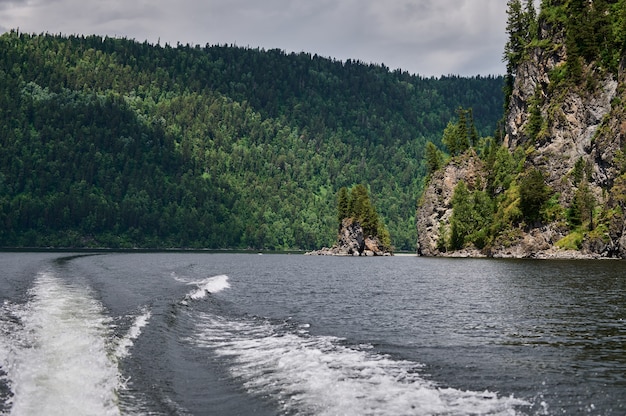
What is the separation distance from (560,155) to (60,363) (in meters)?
149

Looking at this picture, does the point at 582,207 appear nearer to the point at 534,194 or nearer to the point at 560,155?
the point at 534,194

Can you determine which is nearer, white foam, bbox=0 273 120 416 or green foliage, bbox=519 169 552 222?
white foam, bbox=0 273 120 416

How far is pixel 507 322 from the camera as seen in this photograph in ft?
139

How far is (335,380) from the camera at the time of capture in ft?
83.5

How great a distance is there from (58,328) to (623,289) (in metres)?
54.3

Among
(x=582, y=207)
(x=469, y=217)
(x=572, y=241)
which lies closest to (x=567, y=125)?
(x=582, y=207)

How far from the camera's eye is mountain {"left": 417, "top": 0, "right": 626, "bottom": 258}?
137 m

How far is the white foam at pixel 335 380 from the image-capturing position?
70.6ft

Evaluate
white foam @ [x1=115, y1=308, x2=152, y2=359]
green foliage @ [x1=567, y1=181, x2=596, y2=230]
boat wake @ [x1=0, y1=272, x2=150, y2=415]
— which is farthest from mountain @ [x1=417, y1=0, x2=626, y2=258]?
boat wake @ [x1=0, y1=272, x2=150, y2=415]

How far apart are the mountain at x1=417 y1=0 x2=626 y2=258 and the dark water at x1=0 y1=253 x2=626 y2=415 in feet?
292

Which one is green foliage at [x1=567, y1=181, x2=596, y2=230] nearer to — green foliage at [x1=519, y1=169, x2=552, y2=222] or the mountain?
the mountain

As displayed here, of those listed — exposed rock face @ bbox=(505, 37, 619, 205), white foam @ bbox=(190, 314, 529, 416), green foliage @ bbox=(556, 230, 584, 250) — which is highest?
exposed rock face @ bbox=(505, 37, 619, 205)

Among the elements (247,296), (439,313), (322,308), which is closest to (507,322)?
(439,313)

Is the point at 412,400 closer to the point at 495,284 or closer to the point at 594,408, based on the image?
the point at 594,408
